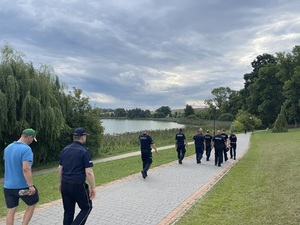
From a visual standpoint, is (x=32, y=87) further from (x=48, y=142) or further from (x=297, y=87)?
(x=297, y=87)

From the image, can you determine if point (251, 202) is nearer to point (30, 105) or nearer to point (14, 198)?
point (14, 198)

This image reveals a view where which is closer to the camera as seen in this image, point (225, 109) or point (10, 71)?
point (10, 71)

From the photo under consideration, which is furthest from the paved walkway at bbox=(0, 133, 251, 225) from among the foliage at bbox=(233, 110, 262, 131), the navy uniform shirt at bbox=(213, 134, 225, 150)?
the foliage at bbox=(233, 110, 262, 131)

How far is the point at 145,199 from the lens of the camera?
330 inches

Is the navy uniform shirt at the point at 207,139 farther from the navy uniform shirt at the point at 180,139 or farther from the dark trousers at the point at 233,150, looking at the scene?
the dark trousers at the point at 233,150

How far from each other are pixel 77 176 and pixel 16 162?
3.47 feet

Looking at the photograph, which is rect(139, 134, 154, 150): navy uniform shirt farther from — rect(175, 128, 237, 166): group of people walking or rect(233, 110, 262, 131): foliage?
rect(233, 110, 262, 131): foliage

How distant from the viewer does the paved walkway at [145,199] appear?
6.60 meters

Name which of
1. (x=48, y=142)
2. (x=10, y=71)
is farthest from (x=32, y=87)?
(x=48, y=142)

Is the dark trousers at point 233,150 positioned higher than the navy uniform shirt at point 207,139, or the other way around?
the navy uniform shirt at point 207,139

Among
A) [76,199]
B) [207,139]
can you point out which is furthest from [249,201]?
[207,139]

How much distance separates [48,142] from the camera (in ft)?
66.9

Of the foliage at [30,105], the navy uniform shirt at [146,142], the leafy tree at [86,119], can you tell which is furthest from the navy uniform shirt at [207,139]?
the leafy tree at [86,119]

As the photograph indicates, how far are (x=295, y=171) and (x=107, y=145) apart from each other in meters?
20.4
